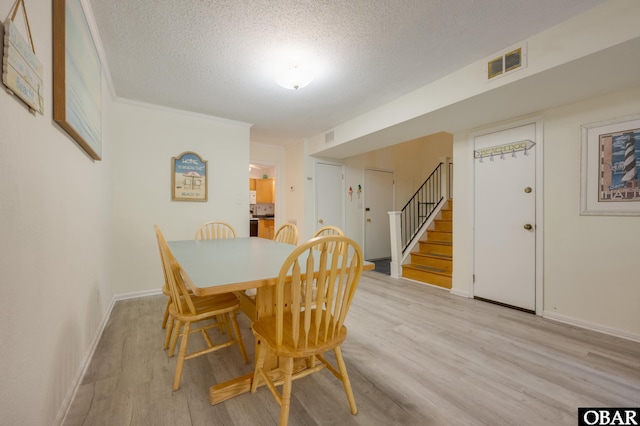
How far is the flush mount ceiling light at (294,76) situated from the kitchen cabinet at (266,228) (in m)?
5.08

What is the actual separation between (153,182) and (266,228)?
402 centimetres

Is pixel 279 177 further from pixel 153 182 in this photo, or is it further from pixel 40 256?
pixel 40 256

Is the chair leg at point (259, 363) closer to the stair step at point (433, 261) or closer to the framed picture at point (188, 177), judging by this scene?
the framed picture at point (188, 177)

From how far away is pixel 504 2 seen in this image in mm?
1661

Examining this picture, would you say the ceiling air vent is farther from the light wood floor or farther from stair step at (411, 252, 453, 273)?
stair step at (411, 252, 453, 273)

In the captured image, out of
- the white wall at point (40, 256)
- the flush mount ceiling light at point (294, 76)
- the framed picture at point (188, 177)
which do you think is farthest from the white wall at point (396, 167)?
the white wall at point (40, 256)

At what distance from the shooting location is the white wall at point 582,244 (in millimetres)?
2156

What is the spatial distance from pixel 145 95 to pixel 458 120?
364cm

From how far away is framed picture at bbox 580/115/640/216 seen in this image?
2.12 m

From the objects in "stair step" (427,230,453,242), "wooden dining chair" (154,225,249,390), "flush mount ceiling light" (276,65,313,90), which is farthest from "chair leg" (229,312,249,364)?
"stair step" (427,230,453,242)

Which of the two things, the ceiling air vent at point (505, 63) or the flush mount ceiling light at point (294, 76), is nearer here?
the ceiling air vent at point (505, 63)

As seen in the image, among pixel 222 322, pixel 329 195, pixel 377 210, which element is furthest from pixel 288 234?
pixel 377 210

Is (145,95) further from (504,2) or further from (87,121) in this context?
(504,2)

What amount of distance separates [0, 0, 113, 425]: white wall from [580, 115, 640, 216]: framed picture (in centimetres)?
378
